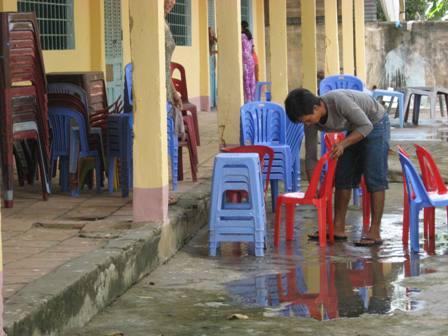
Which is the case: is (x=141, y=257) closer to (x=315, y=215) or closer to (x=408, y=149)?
(x=315, y=215)

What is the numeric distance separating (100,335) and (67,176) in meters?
4.40

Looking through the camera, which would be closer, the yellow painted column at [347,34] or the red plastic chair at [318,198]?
the red plastic chair at [318,198]

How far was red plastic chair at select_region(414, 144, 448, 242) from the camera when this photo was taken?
941 cm

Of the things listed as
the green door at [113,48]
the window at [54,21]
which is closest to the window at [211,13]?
the green door at [113,48]

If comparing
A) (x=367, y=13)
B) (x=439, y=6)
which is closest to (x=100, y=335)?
(x=367, y=13)

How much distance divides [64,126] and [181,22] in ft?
40.8

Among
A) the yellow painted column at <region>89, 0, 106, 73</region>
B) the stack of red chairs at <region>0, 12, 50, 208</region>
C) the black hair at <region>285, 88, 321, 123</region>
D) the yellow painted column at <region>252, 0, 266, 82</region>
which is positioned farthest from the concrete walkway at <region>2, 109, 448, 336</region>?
the yellow painted column at <region>252, 0, 266, 82</region>

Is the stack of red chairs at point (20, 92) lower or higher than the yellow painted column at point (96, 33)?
lower

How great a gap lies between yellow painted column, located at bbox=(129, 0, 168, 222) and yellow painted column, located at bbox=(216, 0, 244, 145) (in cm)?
319

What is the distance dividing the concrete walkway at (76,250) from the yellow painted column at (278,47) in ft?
14.9

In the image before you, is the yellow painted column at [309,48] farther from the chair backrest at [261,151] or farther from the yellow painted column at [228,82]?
the chair backrest at [261,151]

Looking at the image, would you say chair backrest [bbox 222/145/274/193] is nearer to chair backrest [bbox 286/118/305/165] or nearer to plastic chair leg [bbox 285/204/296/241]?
plastic chair leg [bbox 285/204/296/241]

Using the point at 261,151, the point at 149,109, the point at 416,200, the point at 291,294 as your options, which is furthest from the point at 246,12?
the point at 291,294

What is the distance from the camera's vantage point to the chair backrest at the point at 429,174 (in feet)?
30.9
